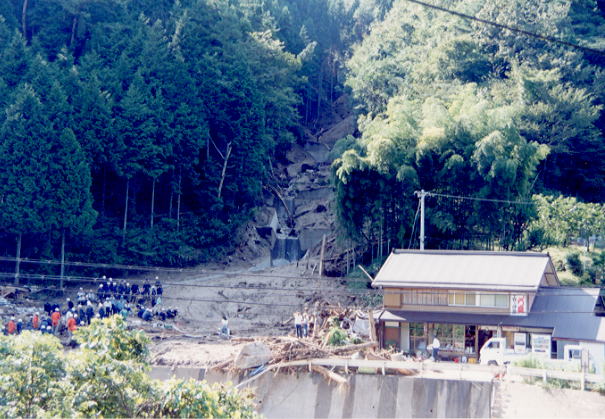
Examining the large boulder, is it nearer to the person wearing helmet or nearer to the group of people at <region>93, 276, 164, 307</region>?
the person wearing helmet

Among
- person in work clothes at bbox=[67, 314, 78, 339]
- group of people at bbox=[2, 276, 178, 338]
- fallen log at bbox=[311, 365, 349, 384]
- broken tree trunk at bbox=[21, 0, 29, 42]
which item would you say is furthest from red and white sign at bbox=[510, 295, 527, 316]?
broken tree trunk at bbox=[21, 0, 29, 42]

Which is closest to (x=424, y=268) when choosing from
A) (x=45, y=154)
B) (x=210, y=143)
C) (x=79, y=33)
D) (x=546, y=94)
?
(x=546, y=94)

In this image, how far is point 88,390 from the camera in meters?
9.40

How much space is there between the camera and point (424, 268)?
2261 centimetres

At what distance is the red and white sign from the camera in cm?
2091

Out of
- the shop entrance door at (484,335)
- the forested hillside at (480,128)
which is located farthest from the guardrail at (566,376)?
the forested hillside at (480,128)

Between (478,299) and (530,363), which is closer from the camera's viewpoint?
(530,363)

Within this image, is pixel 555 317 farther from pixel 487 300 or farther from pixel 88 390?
pixel 88 390

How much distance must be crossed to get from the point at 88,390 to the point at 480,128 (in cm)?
2162

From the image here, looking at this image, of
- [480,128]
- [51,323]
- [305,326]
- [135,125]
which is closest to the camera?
[305,326]

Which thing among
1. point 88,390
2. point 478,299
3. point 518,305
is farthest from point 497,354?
point 88,390

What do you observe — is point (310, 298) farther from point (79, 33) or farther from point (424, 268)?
point (79, 33)

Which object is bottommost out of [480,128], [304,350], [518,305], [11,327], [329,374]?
[329,374]

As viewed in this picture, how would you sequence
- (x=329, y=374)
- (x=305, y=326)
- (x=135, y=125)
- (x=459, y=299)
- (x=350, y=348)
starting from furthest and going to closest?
(x=135, y=125) → (x=305, y=326) → (x=459, y=299) → (x=350, y=348) → (x=329, y=374)
